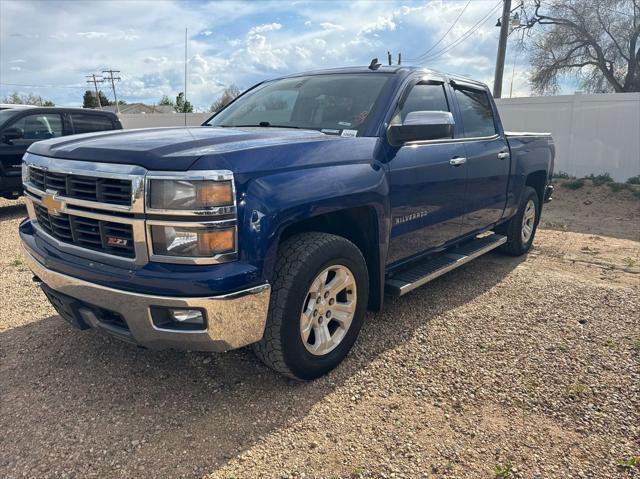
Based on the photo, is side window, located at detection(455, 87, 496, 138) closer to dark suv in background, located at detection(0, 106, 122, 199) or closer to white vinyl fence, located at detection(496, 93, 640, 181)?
dark suv in background, located at detection(0, 106, 122, 199)

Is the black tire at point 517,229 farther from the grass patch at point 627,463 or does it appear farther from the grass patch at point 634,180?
the grass patch at point 634,180

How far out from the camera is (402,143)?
338 centimetres

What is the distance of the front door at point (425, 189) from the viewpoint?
3428mm

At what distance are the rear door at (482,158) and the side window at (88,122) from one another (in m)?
7.38

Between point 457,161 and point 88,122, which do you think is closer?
point 457,161

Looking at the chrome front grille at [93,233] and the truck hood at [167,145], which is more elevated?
the truck hood at [167,145]

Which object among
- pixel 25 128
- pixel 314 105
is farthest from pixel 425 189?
pixel 25 128

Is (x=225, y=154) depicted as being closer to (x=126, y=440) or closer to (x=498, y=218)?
(x=126, y=440)

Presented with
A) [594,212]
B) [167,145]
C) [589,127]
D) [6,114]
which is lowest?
[594,212]

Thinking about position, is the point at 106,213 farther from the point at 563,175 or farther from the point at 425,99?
the point at 563,175

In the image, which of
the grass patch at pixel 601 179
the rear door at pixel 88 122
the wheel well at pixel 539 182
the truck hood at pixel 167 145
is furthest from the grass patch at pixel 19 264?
the grass patch at pixel 601 179

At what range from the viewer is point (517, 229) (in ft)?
18.8

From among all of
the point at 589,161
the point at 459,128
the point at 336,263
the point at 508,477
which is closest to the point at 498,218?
the point at 459,128

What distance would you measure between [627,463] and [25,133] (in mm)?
9299
